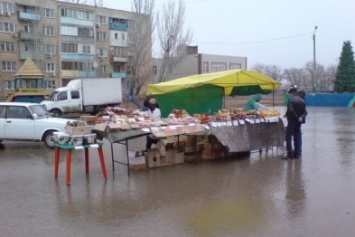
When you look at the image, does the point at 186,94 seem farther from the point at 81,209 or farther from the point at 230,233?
the point at 230,233

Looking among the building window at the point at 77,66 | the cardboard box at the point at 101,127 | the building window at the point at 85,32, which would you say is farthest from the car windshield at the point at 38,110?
the building window at the point at 85,32

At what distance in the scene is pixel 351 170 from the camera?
9.25 meters

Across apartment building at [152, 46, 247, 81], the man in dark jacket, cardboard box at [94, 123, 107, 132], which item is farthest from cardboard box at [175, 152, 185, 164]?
apartment building at [152, 46, 247, 81]

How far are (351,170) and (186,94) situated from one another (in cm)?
733

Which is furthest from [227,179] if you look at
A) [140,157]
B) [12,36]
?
[12,36]

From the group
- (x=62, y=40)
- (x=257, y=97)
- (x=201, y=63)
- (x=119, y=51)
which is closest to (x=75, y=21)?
(x=62, y=40)

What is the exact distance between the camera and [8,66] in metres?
56.6

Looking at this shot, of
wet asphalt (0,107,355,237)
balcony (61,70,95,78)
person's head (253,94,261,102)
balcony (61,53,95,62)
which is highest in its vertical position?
balcony (61,53,95,62)

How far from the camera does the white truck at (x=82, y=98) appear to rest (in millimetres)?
29469

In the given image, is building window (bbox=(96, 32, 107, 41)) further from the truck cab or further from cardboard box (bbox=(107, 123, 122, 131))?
cardboard box (bbox=(107, 123, 122, 131))

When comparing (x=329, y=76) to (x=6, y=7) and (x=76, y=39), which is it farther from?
(x=6, y=7)

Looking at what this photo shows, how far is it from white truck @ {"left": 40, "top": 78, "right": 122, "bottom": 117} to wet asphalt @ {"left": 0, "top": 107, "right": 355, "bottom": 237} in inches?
744

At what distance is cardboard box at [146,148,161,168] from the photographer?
9.77 m

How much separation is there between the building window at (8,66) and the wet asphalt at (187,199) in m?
49.6
